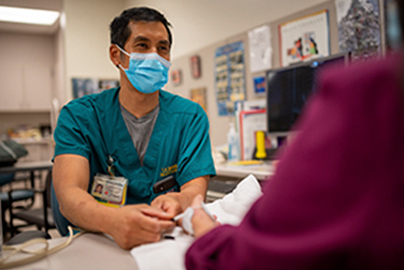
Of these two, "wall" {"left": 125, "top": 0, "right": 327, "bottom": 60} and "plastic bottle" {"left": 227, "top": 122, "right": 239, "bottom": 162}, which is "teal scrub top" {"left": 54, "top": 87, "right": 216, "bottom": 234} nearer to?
"plastic bottle" {"left": 227, "top": 122, "right": 239, "bottom": 162}

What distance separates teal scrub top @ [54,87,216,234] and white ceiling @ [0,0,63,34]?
4270 millimetres

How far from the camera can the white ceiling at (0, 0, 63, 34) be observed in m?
4.71

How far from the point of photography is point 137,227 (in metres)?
0.74

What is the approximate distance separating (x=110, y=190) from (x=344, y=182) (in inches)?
36.8

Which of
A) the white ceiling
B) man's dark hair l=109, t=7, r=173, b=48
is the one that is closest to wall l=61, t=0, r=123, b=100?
the white ceiling

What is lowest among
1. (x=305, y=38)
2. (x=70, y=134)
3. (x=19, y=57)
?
(x=70, y=134)

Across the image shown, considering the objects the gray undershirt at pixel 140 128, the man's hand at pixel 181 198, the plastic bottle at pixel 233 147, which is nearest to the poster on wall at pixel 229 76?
the plastic bottle at pixel 233 147

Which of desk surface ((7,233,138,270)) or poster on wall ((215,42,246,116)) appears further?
poster on wall ((215,42,246,116))

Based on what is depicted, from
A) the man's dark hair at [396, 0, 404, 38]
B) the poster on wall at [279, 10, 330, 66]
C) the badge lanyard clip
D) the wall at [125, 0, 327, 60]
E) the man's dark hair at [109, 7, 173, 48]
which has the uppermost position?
the wall at [125, 0, 327, 60]

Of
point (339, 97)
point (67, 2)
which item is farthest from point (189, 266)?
point (67, 2)

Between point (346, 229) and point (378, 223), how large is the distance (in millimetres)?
31

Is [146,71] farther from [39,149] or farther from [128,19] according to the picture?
[39,149]

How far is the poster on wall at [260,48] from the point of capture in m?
2.39

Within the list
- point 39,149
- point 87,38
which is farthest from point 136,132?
point 39,149
